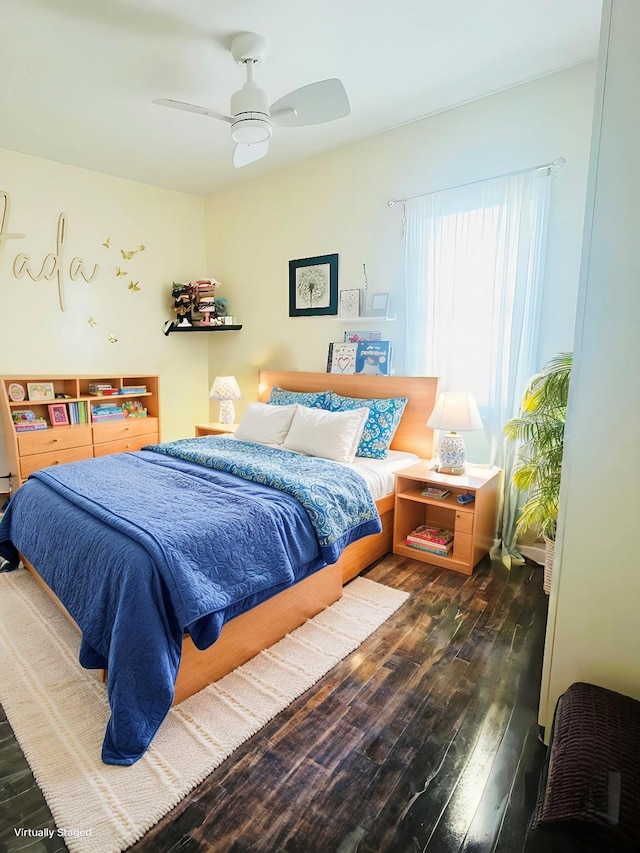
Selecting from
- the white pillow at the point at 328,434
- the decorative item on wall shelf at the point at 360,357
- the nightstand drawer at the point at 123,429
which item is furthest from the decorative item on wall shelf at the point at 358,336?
the nightstand drawer at the point at 123,429

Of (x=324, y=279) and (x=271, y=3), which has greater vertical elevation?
(x=271, y=3)

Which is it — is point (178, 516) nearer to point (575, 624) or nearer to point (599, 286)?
point (575, 624)

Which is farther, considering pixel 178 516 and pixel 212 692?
pixel 178 516

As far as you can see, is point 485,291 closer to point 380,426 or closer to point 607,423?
point 380,426

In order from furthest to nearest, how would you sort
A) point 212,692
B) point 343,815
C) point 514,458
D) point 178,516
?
point 514,458 < point 178,516 < point 212,692 < point 343,815

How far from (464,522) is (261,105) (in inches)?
97.2

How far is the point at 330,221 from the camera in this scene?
3721 millimetres

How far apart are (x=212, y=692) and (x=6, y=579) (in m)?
1.60

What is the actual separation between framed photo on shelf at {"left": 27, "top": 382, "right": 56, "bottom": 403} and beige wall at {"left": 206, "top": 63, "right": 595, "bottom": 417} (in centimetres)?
166

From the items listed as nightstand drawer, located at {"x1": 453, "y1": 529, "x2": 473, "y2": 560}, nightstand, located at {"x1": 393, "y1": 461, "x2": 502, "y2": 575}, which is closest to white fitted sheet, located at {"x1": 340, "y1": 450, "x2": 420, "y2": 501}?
nightstand, located at {"x1": 393, "y1": 461, "x2": 502, "y2": 575}

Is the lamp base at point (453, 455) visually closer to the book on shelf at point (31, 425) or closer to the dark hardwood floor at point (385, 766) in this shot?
the dark hardwood floor at point (385, 766)

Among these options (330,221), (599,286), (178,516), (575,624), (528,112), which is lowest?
(575,624)

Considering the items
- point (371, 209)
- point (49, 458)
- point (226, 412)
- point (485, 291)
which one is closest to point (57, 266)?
point (49, 458)

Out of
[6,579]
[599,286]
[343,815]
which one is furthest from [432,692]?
[6,579]
